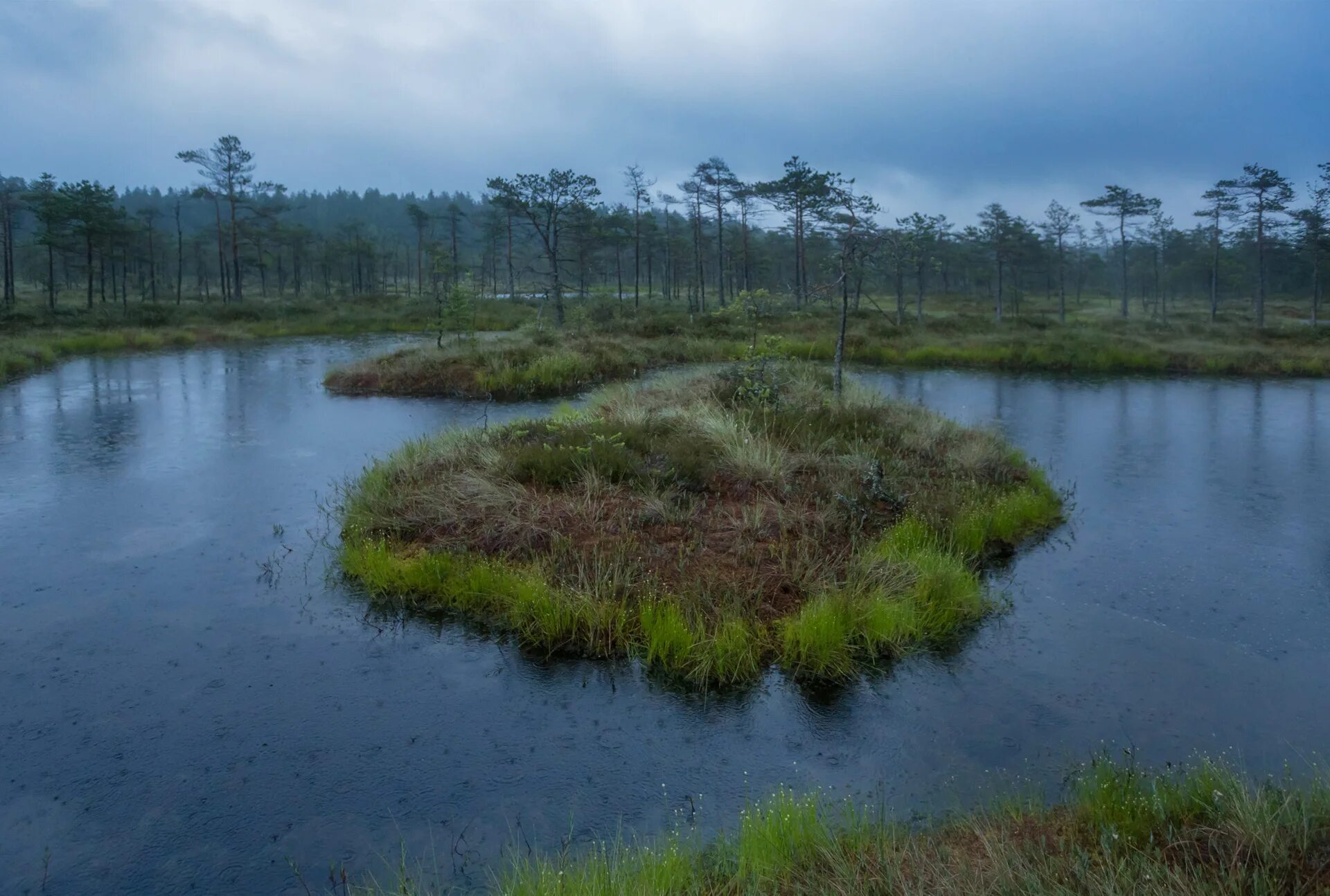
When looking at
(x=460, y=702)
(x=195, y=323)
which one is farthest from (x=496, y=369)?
(x=195, y=323)

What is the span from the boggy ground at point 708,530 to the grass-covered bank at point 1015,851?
2298mm

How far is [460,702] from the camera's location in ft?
22.3

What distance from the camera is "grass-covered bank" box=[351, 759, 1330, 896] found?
392cm

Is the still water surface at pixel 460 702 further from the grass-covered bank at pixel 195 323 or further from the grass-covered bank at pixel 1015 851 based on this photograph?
the grass-covered bank at pixel 195 323

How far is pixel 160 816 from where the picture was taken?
5391mm

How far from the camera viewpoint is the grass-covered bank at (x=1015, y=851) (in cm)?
392

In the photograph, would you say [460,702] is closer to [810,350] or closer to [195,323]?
[810,350]

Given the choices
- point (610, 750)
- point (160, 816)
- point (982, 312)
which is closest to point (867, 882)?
point (610, 750)

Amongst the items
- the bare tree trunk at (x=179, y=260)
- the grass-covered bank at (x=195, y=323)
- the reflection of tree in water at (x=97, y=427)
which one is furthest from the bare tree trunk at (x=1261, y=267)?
the bare tree trunk at (x=179, y=260)

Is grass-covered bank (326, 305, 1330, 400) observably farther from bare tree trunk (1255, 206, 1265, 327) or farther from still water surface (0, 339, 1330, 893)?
still water surface (0, 339, 1330, 893)

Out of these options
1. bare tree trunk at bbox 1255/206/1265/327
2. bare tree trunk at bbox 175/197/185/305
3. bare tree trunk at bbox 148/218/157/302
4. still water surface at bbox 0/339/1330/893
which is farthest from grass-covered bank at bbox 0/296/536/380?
bare tree trunk at bbox 1255/206/1265/327

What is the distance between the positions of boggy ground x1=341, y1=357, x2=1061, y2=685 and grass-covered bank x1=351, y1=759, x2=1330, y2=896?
2.30 metres

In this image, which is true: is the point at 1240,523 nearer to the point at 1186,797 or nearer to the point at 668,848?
the point at 1186,797

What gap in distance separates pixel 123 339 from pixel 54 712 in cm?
3146
